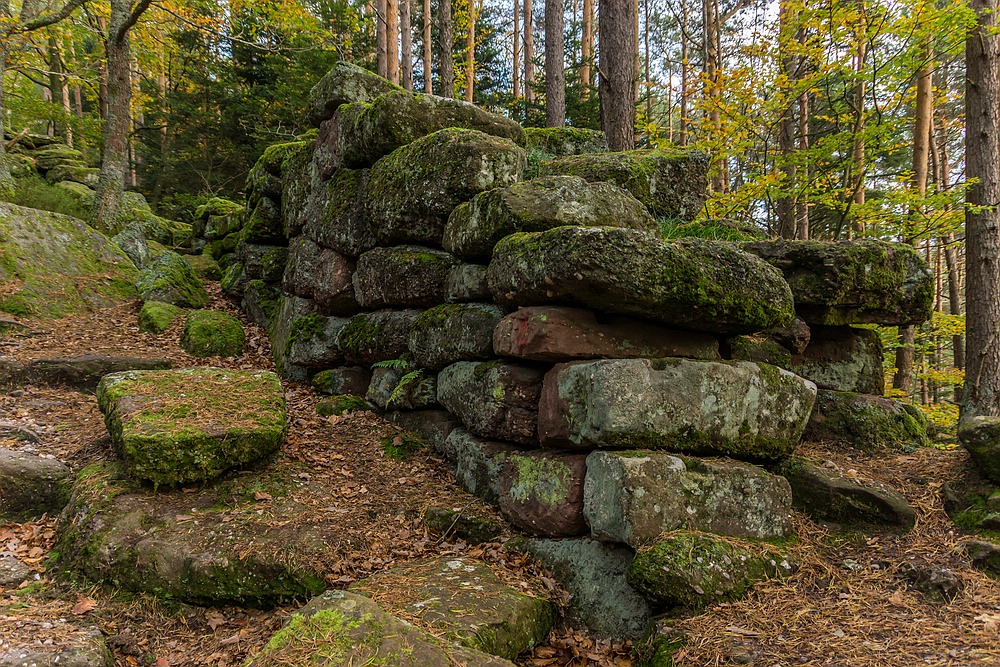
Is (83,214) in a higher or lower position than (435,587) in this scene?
higher

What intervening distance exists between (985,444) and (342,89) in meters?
8.55

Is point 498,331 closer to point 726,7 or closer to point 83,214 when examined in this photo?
point 83,214

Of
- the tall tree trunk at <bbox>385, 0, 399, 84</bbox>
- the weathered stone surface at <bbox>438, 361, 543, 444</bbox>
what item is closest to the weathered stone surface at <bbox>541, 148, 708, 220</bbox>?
the weathered stone surface at <bbox>438, 361, 543, 444</bbox>

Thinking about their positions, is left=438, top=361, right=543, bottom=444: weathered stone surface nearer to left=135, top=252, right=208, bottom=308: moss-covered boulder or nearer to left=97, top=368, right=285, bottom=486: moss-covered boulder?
left=97, top=368, right=285, bottom=486: moss-covered boulder

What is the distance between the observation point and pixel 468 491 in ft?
17.6

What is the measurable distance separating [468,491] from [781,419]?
2880 mm

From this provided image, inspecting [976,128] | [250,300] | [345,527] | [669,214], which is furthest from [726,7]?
[345,527]

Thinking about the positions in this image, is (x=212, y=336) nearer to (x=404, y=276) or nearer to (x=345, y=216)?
(x=345, y=216)

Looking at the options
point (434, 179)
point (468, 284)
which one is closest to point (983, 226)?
point (468, 284)

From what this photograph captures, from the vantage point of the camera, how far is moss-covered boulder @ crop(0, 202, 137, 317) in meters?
8.16

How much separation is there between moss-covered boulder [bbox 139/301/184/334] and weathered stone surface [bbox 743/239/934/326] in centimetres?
836


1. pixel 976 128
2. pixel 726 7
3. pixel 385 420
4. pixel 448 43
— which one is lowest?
pixel 385 420

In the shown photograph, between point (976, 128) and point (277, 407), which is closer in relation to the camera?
point (277, 407)

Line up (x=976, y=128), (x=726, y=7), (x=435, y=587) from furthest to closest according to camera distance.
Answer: (x=726, y=7) < (x=976, y=128) < (x=435, y=587)
